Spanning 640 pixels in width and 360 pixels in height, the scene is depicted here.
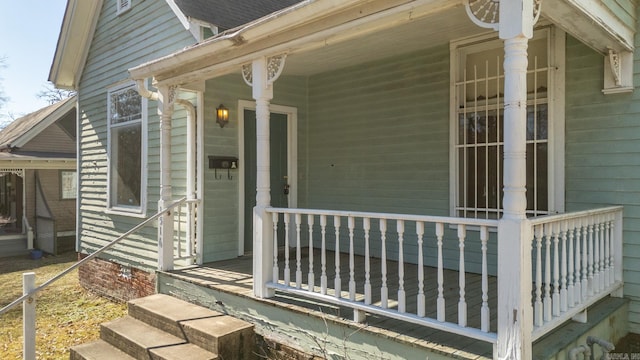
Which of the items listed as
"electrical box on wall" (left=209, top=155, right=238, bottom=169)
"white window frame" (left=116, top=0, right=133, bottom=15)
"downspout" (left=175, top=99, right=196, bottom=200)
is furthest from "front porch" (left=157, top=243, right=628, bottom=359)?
"white window frame" (left=116, top=0, right=133, bottom=15)

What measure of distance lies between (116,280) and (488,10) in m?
6.92

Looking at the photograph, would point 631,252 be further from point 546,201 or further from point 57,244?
point 57,244

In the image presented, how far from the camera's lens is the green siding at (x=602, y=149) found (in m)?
4.05

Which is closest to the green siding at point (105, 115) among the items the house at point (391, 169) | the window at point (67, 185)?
the house at point (391, 169)

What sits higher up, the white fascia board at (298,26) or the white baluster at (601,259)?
the white fascia board at (298,26)

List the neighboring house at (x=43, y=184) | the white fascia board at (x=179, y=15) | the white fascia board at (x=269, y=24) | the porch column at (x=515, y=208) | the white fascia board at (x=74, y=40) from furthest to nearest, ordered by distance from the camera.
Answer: the neighboring house at (x=43, y=184) < the white fascia board at (x=74, y=40) < the white fascia board at (x=179, y=15) < the white fascia board at (x=269, y=24) < the porch column at (x=515, y=208)

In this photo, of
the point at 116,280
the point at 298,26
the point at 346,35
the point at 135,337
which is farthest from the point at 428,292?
the point at 116,280

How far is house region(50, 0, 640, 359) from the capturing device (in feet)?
9.88

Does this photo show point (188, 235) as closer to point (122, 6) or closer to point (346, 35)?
point (346, 35)

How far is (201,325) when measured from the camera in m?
4.12

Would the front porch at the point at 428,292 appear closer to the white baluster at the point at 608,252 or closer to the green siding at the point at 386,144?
the white baluster at the point at 608,252

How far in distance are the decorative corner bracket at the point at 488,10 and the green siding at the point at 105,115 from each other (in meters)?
4.42

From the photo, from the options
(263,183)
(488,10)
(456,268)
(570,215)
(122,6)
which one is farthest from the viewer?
(122,6)

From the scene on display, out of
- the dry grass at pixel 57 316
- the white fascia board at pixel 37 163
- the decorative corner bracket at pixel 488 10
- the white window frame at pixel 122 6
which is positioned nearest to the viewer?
the decorative corner bracket at pixel 488 10
